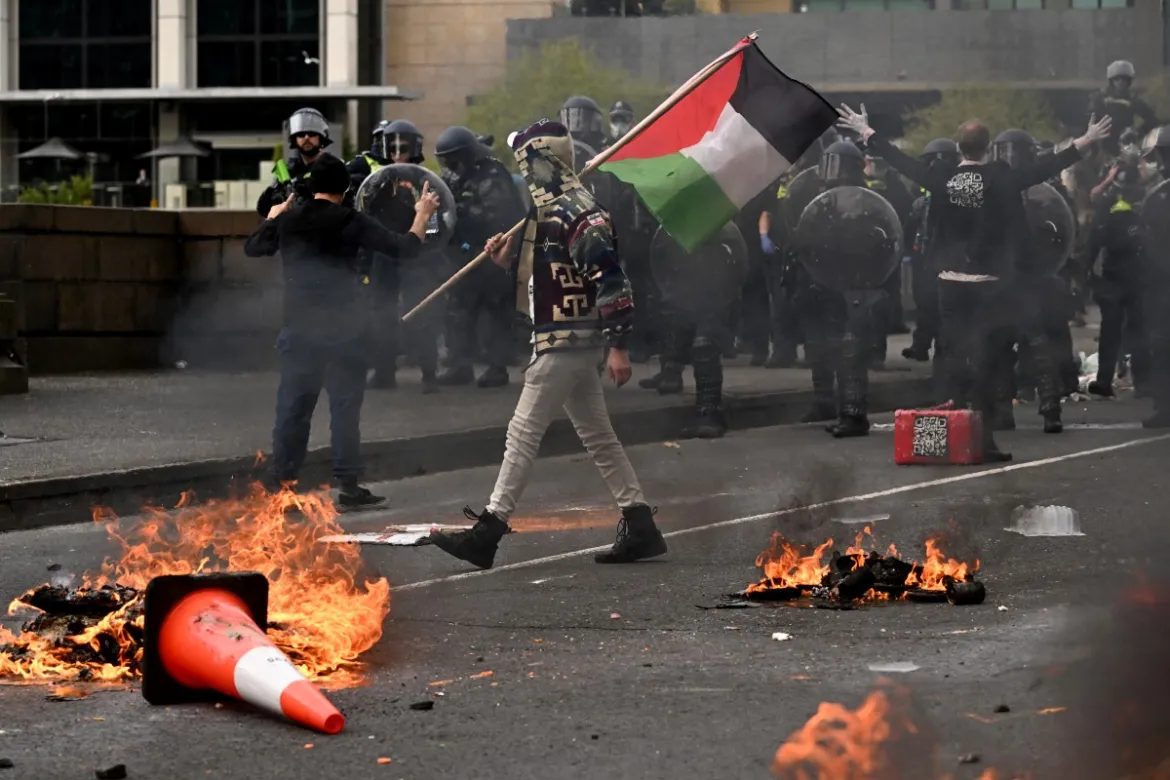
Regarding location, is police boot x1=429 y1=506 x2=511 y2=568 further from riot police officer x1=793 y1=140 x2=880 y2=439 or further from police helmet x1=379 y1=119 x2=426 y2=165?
police helmet x1=379 y1=119 x2=426 y2=165

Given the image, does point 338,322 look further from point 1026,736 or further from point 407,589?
point 1026,736

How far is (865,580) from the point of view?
23.7 feet

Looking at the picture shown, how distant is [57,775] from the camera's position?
4992mm

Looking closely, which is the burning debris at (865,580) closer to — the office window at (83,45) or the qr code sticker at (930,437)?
the qr code sticker at (930,437)

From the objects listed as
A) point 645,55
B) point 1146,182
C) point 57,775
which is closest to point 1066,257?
point 1146,182

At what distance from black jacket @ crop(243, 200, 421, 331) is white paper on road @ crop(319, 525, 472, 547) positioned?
3.64 feet

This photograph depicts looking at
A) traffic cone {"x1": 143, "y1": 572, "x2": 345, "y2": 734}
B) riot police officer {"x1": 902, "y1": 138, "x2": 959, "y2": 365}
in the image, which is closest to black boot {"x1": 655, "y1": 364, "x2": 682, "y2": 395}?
riot police officer {"x1": 902, "y1": 138, "x2": 959, "y2": 365}

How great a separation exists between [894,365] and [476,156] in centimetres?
498

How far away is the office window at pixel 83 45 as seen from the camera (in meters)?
52.2

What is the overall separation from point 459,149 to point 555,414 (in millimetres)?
6730

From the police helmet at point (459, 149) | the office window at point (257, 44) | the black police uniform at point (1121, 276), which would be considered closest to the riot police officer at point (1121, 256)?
the black police uniform at point (1121, 276)

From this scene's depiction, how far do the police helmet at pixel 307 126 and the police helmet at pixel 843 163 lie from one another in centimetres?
435

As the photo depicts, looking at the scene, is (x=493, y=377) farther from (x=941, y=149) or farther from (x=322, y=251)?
(x=322, y=251)

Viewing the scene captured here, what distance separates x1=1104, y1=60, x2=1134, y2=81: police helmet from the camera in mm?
13445
